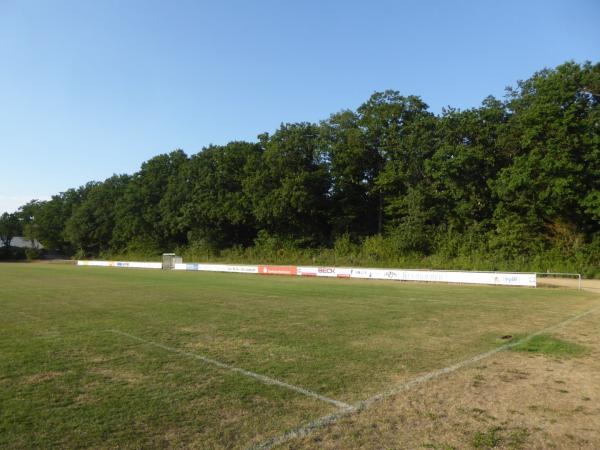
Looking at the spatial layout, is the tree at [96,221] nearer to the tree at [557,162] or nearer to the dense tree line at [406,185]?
the dense tree line at [406,185]

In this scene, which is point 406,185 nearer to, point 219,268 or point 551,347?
point 219,268

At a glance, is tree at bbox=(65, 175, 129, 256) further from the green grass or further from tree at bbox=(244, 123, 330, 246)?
the green grass

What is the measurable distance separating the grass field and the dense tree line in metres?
24.2

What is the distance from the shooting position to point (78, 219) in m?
91.9

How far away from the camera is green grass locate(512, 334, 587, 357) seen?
882 centimetres

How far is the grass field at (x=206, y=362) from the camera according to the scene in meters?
4.88

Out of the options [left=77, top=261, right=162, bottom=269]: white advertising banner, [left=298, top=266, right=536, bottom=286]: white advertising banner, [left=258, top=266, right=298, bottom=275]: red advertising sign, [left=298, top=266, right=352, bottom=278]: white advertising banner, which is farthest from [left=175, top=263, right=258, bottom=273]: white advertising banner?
[left=298, top=266, right=536, bottom=286]: white advertising banner

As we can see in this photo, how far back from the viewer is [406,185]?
49.9 m

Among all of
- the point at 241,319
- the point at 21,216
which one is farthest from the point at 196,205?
the point at 21,216

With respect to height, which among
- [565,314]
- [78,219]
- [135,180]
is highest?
[135,180]

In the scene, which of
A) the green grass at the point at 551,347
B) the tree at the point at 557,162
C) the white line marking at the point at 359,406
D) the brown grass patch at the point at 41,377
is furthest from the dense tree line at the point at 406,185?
the brown grass patch at the point at 41,377

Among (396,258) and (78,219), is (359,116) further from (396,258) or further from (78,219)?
(78,219)

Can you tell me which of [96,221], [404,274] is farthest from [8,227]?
[404,274]

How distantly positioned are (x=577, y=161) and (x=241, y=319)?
1377 inches
